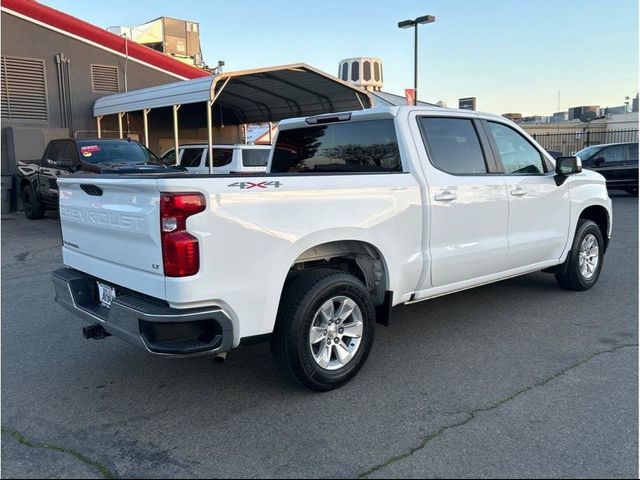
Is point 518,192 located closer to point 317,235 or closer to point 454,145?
point 454,145

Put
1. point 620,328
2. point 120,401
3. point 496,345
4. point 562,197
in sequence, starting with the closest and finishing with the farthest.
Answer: point 120,401
point 496,345
point 620,328
point 562,197

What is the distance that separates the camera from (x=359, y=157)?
16.0ft

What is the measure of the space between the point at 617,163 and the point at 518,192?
1515 centimetres

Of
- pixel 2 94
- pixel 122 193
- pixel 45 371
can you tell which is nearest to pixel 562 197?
pixel 122 193

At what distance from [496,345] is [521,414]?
1.28 meters

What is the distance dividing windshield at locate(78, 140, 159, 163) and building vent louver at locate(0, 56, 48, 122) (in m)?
6.48

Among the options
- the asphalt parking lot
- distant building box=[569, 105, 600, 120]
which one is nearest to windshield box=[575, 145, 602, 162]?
the asphalt parking lot

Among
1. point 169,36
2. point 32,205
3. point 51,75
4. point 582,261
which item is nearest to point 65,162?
point 32,205

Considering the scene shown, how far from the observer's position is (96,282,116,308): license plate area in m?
3.82

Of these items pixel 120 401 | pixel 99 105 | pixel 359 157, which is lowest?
pixel 120 401

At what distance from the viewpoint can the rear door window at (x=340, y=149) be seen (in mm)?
4695

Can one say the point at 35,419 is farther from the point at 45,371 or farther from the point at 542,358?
the point at 542,358

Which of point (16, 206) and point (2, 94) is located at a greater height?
point (2, 94)

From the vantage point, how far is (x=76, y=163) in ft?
37.8
